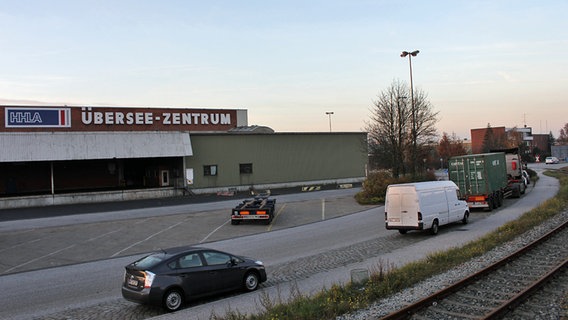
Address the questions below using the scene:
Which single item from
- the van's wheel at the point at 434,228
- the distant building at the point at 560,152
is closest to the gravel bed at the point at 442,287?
the van's wheel at the point at 434,228

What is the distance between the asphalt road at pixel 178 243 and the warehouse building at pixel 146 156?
9.69m

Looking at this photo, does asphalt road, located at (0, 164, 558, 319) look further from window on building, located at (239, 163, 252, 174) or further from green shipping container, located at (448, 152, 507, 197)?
window on building, located at (239, 163, 252, 174)

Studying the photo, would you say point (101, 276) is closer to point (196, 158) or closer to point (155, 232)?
point (155, 232)

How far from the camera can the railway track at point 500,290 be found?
27.9 ft

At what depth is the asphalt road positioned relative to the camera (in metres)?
11.9

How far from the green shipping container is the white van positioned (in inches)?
285

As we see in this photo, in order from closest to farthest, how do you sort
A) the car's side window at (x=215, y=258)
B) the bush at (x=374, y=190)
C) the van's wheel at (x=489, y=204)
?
the car's side window at (x=215, y=258)
the van's wheel at (x=489, y=204)
the bush at (x=374, y=190)

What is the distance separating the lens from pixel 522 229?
18.2 m

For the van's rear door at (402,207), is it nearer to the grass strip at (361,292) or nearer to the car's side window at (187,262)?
the grass strip at (361,292)

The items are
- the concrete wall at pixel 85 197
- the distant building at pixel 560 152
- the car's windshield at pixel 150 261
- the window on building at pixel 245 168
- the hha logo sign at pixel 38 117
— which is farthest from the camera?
the distant building at pixel 560 152

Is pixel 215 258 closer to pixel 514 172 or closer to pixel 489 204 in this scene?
pixel 489 204

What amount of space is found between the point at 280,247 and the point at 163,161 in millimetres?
31018

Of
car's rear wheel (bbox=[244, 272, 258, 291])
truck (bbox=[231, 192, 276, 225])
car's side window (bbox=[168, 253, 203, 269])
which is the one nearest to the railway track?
car's rear wheel (bbox=[244, 272, 258, 291])

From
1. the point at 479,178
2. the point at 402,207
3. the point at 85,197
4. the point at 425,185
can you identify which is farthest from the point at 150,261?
the point at 85,197
